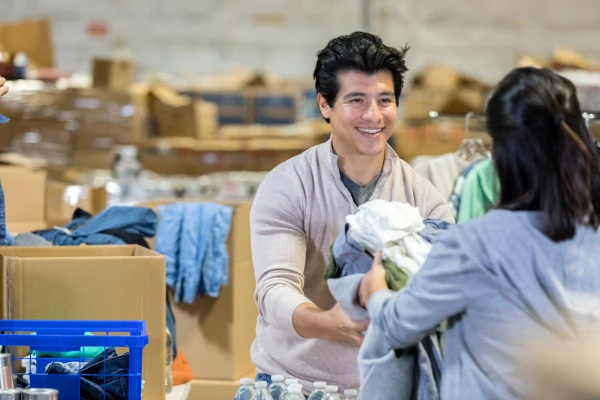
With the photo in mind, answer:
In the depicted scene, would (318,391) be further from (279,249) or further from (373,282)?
(373,282)

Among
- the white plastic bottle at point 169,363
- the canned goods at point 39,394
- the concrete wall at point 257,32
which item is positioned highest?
the concrete wall at point 257,32

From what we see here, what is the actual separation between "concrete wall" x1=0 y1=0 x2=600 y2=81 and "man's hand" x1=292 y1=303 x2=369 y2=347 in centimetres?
858

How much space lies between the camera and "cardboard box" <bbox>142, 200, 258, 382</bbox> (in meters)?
4.01

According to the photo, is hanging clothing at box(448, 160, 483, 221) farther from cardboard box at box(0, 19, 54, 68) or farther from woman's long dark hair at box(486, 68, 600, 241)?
cardboard box at box(0, 19, 54, 68)

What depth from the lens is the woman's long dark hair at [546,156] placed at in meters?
1.72

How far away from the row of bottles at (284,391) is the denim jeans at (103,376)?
0.27 metres

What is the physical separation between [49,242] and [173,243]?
76 cm

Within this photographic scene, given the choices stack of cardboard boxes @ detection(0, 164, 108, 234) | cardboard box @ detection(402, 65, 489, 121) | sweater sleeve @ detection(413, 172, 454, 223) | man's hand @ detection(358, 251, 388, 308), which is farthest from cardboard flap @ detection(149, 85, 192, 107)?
man's hand @ detection(358, 251, 388, 308)

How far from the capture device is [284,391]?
224cm

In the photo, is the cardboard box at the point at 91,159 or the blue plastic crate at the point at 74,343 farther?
the cardboard box at the point at 91,159

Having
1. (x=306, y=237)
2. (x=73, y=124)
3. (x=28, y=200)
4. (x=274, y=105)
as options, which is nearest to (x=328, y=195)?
(x=306, y=237)

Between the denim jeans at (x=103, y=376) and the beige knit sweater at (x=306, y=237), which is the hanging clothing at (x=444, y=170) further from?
the denim jeans at (x=103, y=376)

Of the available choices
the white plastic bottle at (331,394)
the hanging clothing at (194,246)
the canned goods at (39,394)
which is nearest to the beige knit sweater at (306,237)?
the white plastic bottle at (331,394)

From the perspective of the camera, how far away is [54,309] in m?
2.61
